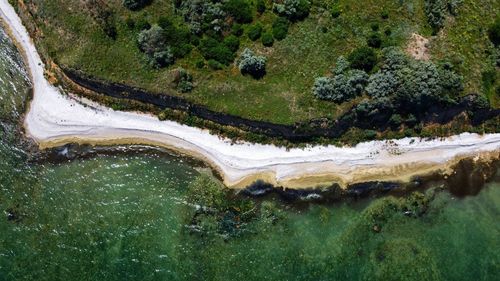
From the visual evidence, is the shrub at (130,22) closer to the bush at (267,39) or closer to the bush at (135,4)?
the bush at (135,4)

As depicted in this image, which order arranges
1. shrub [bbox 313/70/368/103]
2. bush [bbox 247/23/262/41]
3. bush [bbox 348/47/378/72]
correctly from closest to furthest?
shrub [bbox 313/70/368/103], bush [bbox 348/47/378/72], bush [bbox 247/23/262/41]

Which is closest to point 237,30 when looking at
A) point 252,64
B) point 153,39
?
point 252,64

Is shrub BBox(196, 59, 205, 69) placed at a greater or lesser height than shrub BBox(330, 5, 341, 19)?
lesser

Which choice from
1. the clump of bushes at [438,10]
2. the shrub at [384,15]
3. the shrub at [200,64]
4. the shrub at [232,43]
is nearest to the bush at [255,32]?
the shrub at [232,43]

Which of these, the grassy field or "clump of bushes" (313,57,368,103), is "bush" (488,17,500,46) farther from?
"clump of bushes" (313,57,368,103)

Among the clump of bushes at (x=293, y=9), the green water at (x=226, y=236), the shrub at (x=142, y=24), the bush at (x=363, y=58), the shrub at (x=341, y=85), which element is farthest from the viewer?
the shrub at (x=142, y=24)

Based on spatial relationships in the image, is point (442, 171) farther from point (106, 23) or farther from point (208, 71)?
point (106, 23)

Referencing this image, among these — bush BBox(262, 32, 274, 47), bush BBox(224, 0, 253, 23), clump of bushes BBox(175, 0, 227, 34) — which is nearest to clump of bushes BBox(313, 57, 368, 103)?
bush BBox(262, 32, 274, 47)
